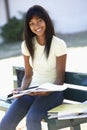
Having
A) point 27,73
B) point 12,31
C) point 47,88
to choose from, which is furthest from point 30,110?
point 12,31

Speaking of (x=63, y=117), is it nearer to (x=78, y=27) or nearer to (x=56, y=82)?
(x=56, y=82)

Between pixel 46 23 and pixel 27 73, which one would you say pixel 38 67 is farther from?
pixel 46 23

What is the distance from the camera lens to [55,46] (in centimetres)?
391

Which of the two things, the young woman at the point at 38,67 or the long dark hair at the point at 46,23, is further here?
the long dark hair at the point at 46,23

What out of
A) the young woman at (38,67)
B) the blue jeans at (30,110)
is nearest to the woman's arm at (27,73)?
the young woman at (38,67)

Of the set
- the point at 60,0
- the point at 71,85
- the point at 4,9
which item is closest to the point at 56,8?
the point at 60,0

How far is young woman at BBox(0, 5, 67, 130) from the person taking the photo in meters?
3.66

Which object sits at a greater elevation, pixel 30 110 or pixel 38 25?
pixel 38 25

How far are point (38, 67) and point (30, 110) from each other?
571 mm

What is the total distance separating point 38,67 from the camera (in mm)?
4020

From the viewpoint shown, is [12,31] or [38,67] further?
[12,31]

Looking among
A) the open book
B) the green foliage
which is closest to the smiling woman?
the open book

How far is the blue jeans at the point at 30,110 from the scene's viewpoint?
11.5 feet

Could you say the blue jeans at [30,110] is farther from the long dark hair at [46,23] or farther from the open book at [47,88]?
the long dark hair at [46,23]
